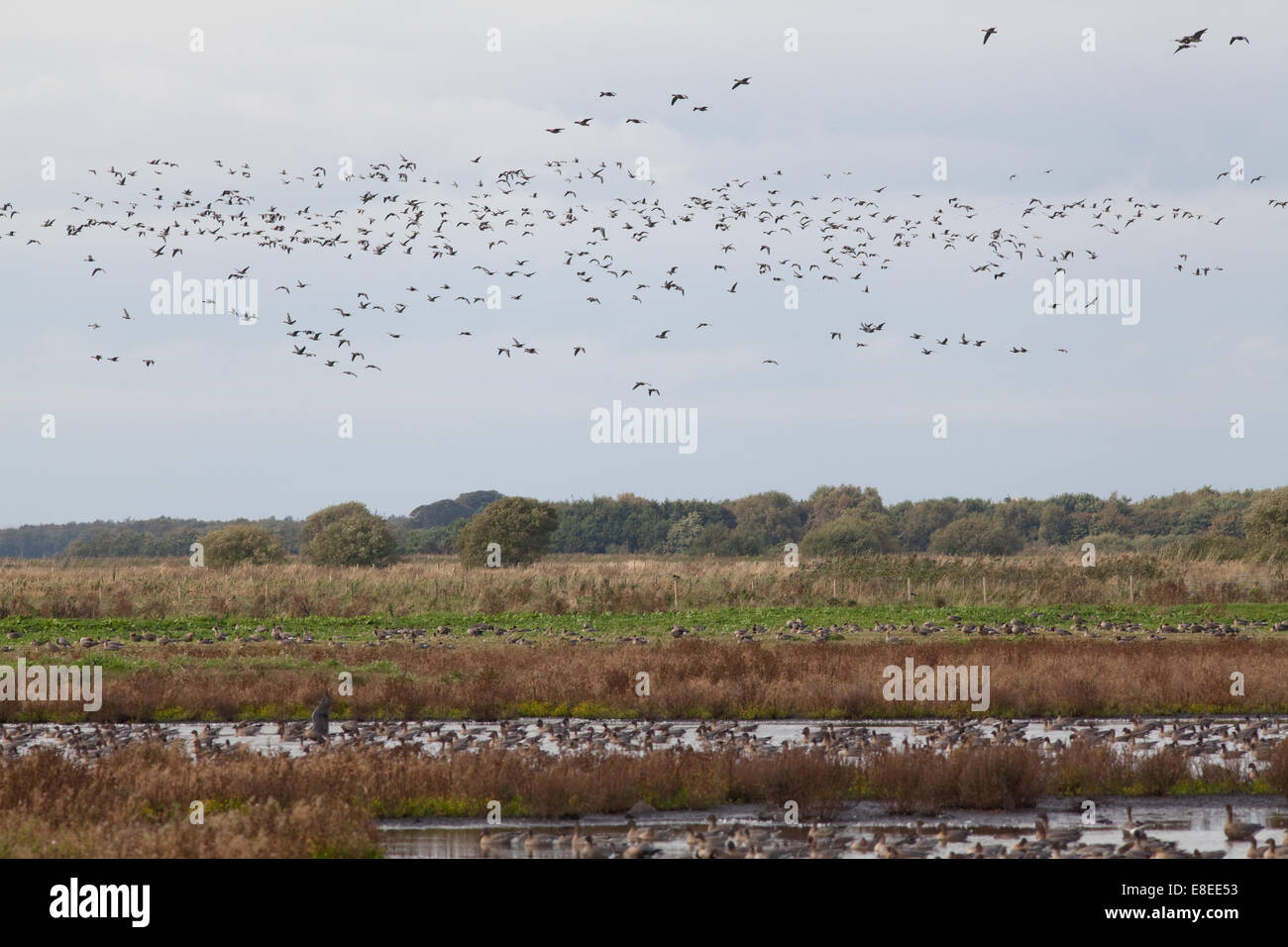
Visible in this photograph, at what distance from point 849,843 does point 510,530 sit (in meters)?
73.4

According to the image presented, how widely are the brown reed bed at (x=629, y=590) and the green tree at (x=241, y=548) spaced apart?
81.0ft

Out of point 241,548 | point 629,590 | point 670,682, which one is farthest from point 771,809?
point 241,548

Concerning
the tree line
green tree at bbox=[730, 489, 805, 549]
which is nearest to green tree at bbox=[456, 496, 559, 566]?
the tree line

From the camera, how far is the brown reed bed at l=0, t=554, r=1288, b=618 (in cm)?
4775

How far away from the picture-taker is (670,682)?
30.0 m

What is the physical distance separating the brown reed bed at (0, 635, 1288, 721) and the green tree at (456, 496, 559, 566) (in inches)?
2038

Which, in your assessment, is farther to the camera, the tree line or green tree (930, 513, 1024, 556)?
green tree (930, 513, 1024, 556)

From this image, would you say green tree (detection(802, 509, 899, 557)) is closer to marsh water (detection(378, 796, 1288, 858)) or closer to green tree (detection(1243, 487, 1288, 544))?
green tree (detection(1243, 487, 1288, 544))

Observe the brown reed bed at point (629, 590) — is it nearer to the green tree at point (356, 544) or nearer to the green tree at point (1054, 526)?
the green tree at point (356, 544)

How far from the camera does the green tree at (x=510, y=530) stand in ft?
286

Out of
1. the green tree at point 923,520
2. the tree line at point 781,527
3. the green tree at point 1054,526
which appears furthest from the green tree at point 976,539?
the green tree at point 1054,526

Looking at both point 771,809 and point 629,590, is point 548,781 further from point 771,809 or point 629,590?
point 629,590
